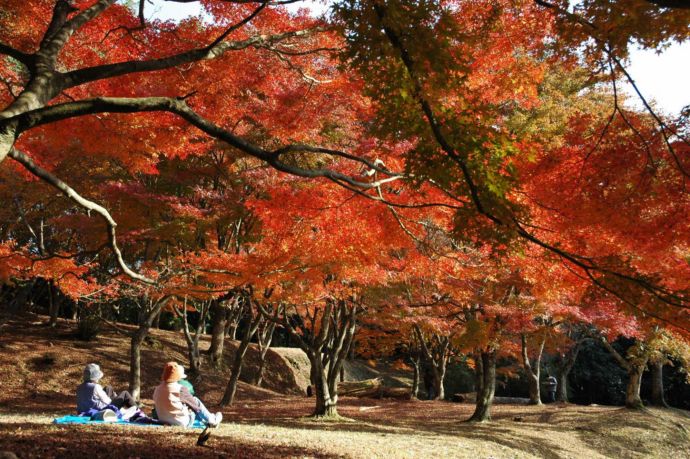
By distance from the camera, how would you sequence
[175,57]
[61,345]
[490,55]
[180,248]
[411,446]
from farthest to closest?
[61,345], [180,248], [490,55], [411,446], [175,57]

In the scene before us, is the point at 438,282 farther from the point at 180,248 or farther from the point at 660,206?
the point at 180,248

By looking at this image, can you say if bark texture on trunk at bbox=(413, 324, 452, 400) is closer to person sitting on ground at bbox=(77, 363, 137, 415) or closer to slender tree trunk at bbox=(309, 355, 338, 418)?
slender tree trunk at bbox=(309, 355, 338, 418)

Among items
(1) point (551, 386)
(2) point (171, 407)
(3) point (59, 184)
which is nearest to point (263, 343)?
(1) point (551, 386)

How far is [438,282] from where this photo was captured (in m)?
11.5

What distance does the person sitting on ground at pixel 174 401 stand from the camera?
20.0ft

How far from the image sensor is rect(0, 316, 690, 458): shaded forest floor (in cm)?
568

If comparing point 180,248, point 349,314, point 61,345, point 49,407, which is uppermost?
point 180,248

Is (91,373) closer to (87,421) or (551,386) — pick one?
(87,421)

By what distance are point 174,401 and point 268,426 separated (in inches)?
140

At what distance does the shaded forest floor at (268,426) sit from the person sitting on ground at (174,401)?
209 millimetres

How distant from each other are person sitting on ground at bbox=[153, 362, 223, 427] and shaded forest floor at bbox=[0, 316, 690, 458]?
0.21 metres

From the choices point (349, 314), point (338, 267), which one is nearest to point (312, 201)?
point (338, 267)

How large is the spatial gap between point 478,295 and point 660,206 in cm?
638

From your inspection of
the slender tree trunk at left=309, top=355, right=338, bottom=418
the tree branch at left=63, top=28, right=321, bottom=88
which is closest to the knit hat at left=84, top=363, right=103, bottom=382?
the tree branch at left=63, top=28, right=321, bottom=88
